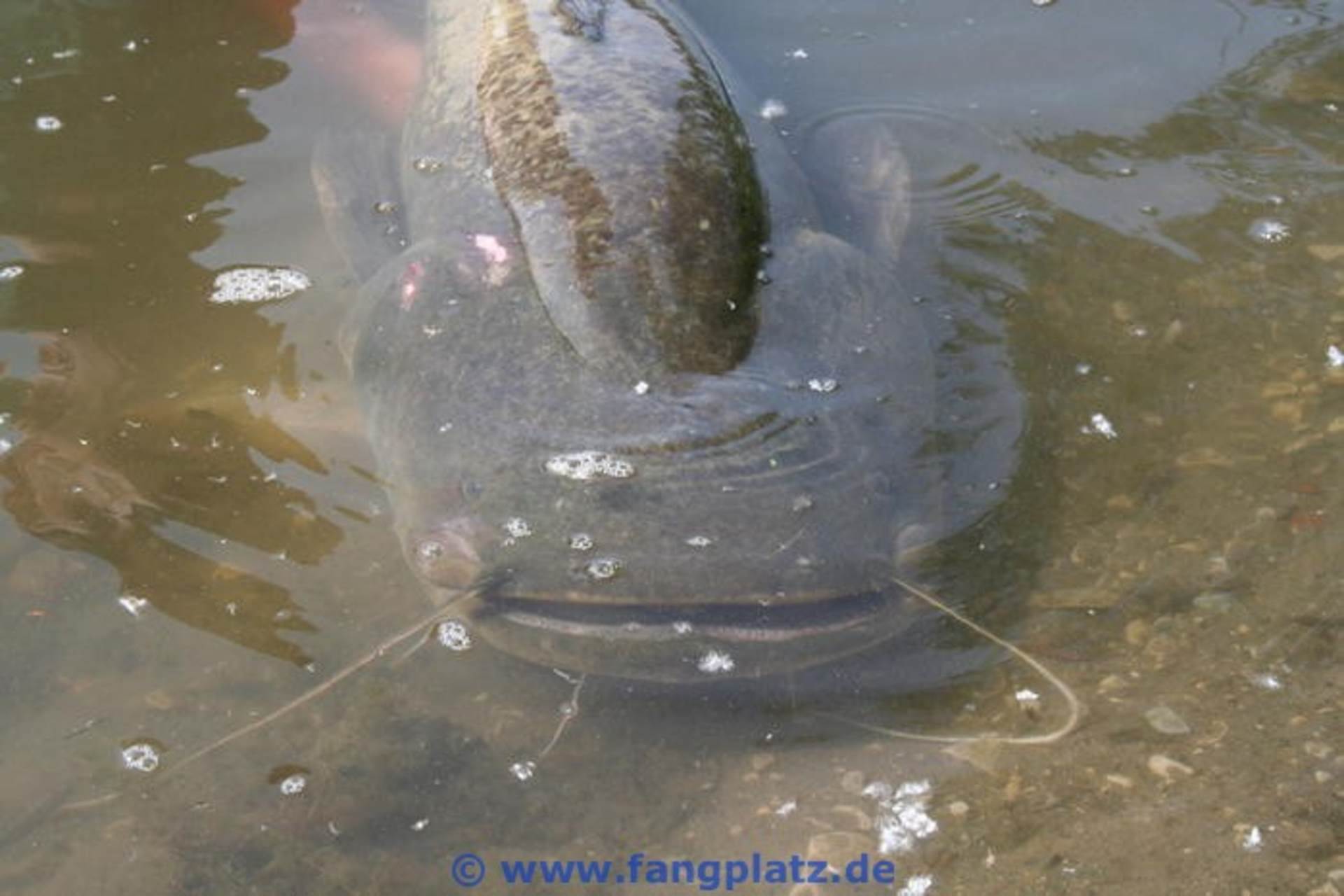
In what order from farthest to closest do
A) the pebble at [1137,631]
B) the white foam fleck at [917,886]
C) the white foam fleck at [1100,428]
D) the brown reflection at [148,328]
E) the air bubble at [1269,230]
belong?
the air bubble at [1269,230] < the white foam fleck at [1100,428] < the brown reflection at [148,328] < the pebble at [1137,631] < the white foam fleck at [917,886]

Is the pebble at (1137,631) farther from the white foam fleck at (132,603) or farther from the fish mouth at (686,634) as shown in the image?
the white foam fleck at (132,603)

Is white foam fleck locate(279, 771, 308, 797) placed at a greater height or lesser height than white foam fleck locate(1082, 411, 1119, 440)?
lesser

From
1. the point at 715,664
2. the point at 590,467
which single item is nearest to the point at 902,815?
the point at 715,664

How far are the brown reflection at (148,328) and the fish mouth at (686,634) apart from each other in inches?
22.6

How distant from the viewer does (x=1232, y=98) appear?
14.0 ft

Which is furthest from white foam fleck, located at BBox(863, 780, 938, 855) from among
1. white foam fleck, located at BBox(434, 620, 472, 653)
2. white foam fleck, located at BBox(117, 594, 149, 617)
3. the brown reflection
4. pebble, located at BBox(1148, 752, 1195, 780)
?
white foam fleck, located at BBox(117, 594, 149, 617)

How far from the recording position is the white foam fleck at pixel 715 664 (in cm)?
253

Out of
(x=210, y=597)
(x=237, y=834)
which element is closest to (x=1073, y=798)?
(x=237, y=834)

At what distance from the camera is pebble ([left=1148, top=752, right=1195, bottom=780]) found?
2.37 m

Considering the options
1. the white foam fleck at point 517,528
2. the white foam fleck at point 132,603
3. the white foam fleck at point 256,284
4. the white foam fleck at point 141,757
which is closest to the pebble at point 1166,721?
the white foam fleck at point 517,528

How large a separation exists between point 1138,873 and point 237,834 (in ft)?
5.33

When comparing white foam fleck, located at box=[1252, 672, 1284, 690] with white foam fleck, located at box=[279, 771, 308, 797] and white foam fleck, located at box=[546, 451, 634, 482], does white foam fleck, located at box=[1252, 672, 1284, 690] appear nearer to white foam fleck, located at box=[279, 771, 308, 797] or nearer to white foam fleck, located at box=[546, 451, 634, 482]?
white foam fleck, located at box=[546, 451, 634, 482]

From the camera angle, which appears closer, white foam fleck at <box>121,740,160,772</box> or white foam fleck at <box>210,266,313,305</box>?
white foam fleck at <box>121,740,160,772</box>

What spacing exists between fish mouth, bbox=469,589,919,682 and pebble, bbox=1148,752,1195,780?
53 centimetres
